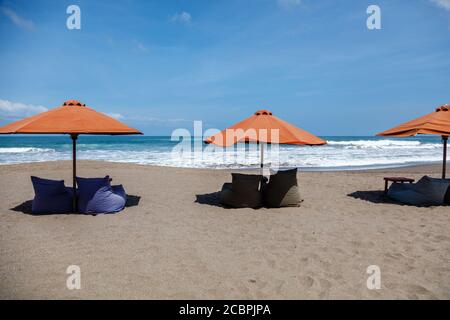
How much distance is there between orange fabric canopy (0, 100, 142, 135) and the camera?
4984 millimetres

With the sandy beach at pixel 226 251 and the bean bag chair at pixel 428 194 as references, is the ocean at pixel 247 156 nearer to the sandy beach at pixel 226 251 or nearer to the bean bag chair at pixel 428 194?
the bean bag chair at pixel 428 194

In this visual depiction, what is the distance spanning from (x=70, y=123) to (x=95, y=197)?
1.38 m

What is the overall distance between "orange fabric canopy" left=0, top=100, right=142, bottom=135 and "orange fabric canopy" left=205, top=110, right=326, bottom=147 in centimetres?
164

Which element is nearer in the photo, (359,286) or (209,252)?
(359,286)

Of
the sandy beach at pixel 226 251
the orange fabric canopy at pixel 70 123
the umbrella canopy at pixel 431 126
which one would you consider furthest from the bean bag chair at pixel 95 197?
the umbrella canopy at pixel 431 126

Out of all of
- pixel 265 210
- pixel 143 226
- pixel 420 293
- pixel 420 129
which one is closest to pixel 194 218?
pixel 143 226

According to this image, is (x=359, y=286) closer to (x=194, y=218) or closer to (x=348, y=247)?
(x=348, y=247)

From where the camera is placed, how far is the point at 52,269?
3.50m

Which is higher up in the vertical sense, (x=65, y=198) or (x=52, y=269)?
(x=65, y=198)

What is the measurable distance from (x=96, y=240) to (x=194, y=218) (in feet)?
5.76

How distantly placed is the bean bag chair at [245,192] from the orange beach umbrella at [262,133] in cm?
78

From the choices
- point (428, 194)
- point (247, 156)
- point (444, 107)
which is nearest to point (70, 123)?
point (428, 194)
